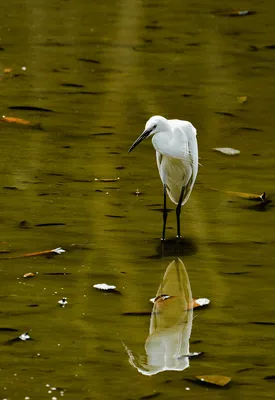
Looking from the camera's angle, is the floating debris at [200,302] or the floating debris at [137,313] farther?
the floating debris at [200,302]

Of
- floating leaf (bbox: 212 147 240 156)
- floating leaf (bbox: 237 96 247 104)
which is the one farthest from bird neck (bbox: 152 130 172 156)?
floating leaf (bbox: 237 96 247 104)

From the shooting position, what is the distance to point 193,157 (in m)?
6.09

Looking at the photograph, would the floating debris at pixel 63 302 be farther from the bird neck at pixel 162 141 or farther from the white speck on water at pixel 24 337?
the bird neck at pixel 162 141

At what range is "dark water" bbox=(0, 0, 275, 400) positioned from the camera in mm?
4449

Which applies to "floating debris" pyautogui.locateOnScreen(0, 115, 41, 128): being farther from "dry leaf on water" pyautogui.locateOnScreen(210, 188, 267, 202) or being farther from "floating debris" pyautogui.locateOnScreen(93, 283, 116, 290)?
"floating debris" pyautogui.locateOnScreen(93, 283, 116, 290)

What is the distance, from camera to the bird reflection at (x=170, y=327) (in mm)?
4418

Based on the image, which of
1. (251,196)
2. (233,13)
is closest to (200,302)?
(251,196)

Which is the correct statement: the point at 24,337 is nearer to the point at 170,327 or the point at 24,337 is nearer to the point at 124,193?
the point at 170,327

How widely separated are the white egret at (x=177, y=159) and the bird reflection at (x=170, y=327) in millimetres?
622

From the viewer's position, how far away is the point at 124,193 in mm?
6434

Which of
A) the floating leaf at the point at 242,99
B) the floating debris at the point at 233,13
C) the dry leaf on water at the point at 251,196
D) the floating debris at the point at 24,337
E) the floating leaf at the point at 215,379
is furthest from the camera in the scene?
the floating debris at the point at 233,13

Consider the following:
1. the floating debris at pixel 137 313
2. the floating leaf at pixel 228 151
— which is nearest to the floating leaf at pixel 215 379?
the floating debris at pixel 137 313

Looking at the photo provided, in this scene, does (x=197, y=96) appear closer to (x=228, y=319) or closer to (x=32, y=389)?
(x=228, y=319)

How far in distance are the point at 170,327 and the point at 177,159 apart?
4.71 ft
